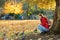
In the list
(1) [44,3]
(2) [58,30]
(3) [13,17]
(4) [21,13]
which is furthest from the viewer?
(4) [21,13]

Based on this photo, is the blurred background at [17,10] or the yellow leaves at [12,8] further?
the yellow leaves at [12,8]

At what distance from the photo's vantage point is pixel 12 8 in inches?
1169

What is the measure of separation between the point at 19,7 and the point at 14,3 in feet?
3.48

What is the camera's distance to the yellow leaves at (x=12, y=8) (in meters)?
29.3

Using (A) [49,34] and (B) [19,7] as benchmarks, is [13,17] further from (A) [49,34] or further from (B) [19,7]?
(A) [49,34]

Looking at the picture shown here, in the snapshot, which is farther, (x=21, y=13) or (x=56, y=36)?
(x=21, y=13)

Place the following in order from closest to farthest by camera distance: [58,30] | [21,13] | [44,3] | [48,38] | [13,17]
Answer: [48,38] < [58,30] < [44,3] < [13,17] < [21,13]

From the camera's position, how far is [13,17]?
28.4 m

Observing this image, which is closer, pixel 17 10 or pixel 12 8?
pixel 17 10

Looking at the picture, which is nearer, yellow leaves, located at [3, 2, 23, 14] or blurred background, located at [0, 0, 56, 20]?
blurred background, located at [0, 0, 56, 20]

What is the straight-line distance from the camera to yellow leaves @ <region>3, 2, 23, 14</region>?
29297 mm

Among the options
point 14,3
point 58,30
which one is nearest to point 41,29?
point 58,30

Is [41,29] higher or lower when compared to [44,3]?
lower

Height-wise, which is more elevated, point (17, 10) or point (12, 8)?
point (12, 8)
